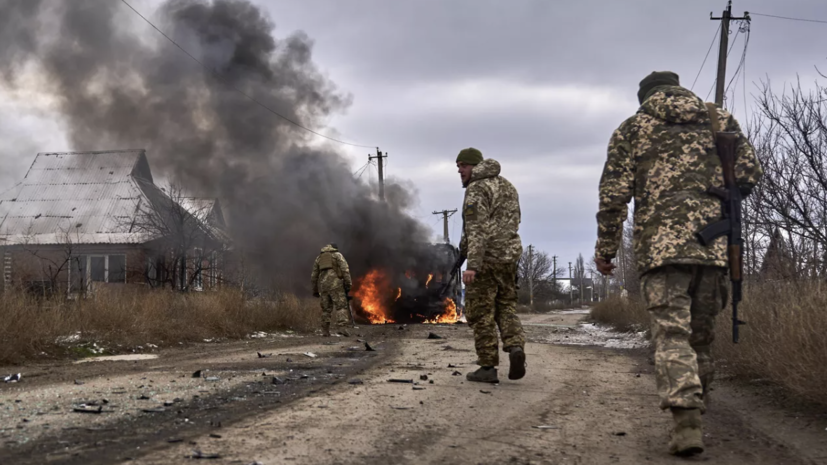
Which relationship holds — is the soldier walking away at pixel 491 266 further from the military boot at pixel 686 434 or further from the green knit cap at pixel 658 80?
the military boot at pixel 686 434

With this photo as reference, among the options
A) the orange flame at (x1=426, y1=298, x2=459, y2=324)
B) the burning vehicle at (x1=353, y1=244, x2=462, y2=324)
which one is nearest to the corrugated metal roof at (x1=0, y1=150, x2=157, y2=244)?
the burning vehicle at (x1=353, y1=244, x2=462, y2=324)

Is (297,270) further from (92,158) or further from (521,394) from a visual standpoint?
(521,394)

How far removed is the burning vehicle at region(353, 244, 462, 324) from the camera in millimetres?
20625

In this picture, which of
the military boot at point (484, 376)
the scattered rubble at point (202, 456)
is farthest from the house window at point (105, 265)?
the scattered rubble at point (202, 456)

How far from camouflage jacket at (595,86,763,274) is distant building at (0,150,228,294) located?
18594mm

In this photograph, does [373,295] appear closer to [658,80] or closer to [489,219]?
[489,219]

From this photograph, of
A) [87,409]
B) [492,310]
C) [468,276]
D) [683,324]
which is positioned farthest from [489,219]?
[87,409]

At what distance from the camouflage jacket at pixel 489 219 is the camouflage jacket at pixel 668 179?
195 centimetres

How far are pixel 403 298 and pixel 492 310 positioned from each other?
49.4 feet

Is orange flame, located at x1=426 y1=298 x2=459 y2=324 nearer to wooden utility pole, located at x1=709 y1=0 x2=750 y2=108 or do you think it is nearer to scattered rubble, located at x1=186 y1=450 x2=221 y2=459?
wooden utility pole, located at x1=709 y1=0 x2=750 y2=108

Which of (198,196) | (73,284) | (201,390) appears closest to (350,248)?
(198,196)

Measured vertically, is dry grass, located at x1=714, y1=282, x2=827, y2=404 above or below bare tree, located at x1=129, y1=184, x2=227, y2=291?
below

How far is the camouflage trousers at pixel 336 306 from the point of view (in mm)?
13109

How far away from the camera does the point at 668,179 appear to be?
12.6ft
